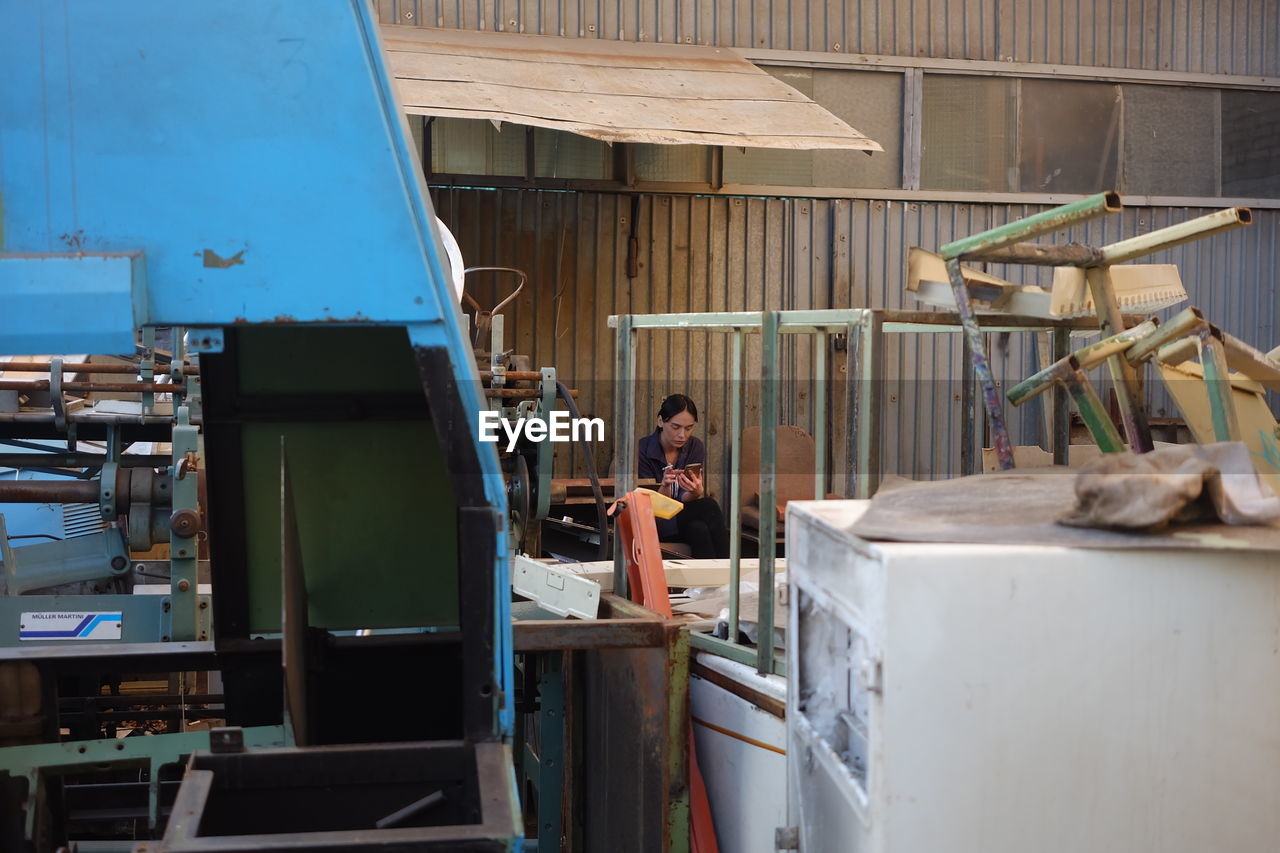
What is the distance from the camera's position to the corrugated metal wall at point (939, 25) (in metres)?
7.80

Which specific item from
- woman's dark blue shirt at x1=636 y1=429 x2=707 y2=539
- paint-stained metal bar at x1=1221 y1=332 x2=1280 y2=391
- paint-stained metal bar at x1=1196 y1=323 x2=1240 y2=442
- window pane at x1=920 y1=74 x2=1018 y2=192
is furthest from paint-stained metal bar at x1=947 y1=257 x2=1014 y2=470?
window pane at x1=920 y1=74 x2=1018 y2=192

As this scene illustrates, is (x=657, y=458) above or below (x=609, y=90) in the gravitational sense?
below

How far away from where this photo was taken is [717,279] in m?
8.03

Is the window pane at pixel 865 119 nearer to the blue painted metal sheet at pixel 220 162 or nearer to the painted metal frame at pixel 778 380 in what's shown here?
the painted metal frame at pixel 778 380

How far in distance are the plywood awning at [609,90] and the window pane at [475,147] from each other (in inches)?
22.4

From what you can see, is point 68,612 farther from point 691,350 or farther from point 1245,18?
point 1245,18

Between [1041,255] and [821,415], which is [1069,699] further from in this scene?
[821,415]

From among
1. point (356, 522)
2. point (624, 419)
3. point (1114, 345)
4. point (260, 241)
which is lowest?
point (356, 522)

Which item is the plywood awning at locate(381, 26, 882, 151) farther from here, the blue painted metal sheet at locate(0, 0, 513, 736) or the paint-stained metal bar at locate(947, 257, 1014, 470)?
the blue painted metal sheet at locate(0, 0, 513, 736)

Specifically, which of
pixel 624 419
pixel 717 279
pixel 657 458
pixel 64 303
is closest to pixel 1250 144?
pixel 717 279

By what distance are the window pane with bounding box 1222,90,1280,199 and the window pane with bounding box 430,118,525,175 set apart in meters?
5.52

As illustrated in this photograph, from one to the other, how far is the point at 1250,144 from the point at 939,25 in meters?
2.74

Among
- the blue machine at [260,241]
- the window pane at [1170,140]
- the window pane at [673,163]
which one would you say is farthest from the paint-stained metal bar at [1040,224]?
the window pane at [1170,140]

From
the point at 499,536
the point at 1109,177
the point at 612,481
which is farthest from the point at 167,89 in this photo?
the point at 1109,177
